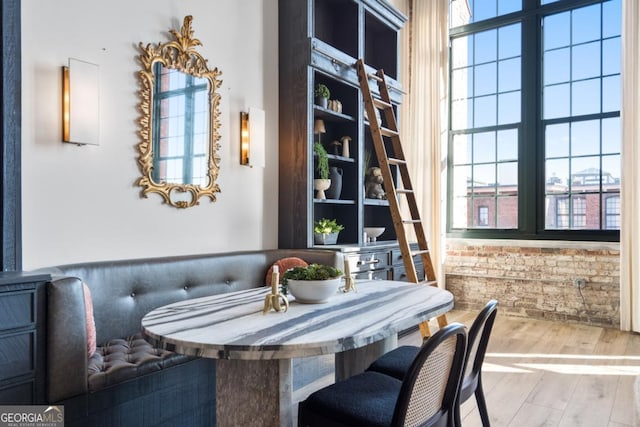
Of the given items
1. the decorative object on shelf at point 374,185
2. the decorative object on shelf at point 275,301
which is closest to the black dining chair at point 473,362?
the decorative object on shelf at point 275,301

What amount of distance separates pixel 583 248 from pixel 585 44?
2.22 m

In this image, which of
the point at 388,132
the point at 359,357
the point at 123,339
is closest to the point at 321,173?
the point at 388,132

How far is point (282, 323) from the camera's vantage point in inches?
63.0

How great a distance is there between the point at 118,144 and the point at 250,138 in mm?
1074

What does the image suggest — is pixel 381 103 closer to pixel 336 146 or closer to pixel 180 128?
pixel 336 146

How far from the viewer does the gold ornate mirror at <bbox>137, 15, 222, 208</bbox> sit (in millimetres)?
2850

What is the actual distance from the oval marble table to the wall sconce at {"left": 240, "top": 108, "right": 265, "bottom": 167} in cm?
171

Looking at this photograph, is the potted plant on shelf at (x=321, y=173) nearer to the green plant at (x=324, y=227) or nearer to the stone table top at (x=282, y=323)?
the green plant at (x=324, y=227)

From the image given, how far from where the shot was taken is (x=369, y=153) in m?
4.89

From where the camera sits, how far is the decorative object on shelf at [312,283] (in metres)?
1.88

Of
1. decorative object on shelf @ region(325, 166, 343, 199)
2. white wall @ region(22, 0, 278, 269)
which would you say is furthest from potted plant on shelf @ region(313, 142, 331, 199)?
white wall @ region(22, 0, 278, 269)

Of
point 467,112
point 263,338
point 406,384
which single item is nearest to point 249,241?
point 263,338

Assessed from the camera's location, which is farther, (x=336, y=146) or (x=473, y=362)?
(x=336, y=146)

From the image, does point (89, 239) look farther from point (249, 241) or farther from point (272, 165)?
point (272, 165)
